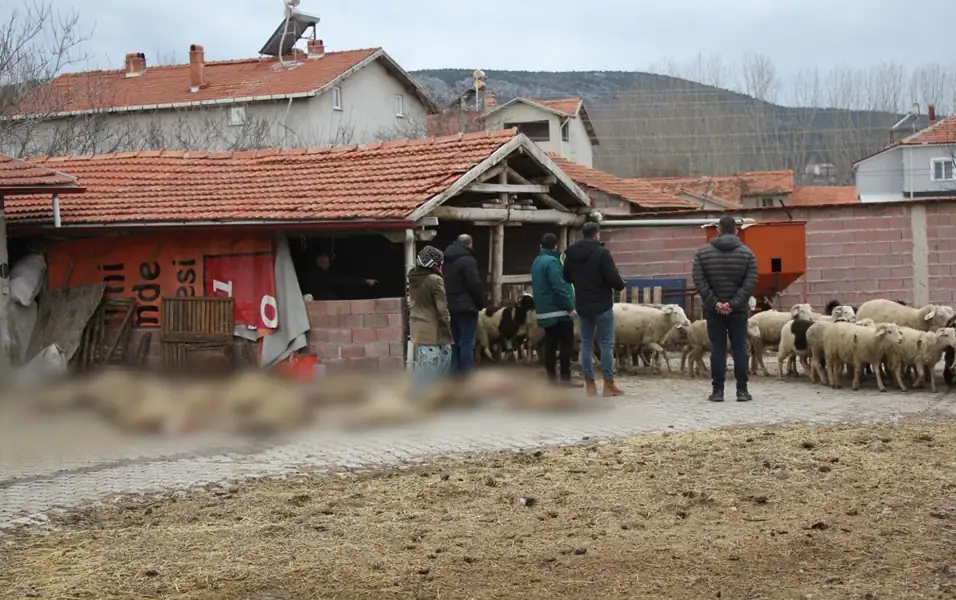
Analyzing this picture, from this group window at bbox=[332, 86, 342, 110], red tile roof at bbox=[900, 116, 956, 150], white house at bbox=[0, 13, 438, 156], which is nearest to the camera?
white house at bbox=[0, 13, 438, 156]

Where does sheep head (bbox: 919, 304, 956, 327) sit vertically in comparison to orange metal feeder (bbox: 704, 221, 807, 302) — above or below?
below

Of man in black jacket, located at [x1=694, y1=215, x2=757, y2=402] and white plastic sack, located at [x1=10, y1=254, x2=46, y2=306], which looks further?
white plastic sack, located at [x1=10, y1=254, x2=46, y2=306]

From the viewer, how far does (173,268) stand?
17.2 metres

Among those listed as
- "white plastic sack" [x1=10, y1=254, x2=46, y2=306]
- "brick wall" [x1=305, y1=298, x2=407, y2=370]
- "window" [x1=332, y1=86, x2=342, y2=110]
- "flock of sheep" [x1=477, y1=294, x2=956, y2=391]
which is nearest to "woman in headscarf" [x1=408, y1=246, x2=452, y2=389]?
"brick wall" [x1=305, y1=298, x2=407, y2=370]

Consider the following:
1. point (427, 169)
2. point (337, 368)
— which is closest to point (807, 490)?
point (337, 368)

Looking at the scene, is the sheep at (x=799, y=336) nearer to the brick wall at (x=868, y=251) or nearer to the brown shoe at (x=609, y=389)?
the brown shoe at (x=609, y=389)

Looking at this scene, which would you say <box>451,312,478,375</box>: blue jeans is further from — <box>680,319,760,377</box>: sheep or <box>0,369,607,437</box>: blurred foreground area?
<box>680,319,760,377</box>: sheep

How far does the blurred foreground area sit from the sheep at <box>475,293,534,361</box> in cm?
234

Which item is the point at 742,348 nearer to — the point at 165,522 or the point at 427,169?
the point at 427,169

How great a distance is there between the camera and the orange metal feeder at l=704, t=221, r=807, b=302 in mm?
19453

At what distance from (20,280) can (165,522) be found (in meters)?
9.75

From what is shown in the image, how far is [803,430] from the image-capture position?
36.2 feet

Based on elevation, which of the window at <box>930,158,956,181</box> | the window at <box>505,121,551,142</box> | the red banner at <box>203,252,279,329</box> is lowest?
the red banner at <box>203,252,279,329</box>

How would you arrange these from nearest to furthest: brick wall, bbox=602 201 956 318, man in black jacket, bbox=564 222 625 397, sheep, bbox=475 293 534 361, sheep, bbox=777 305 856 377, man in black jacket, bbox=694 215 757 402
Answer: man in black jacket, bbox=694 215 757 402, man in black jacket, bbox=564 222 625 397, sheep, bbox=777 305 856 377, sheep, bbox=475 293 534 361, brick wall, bbox=602 201 956 318
